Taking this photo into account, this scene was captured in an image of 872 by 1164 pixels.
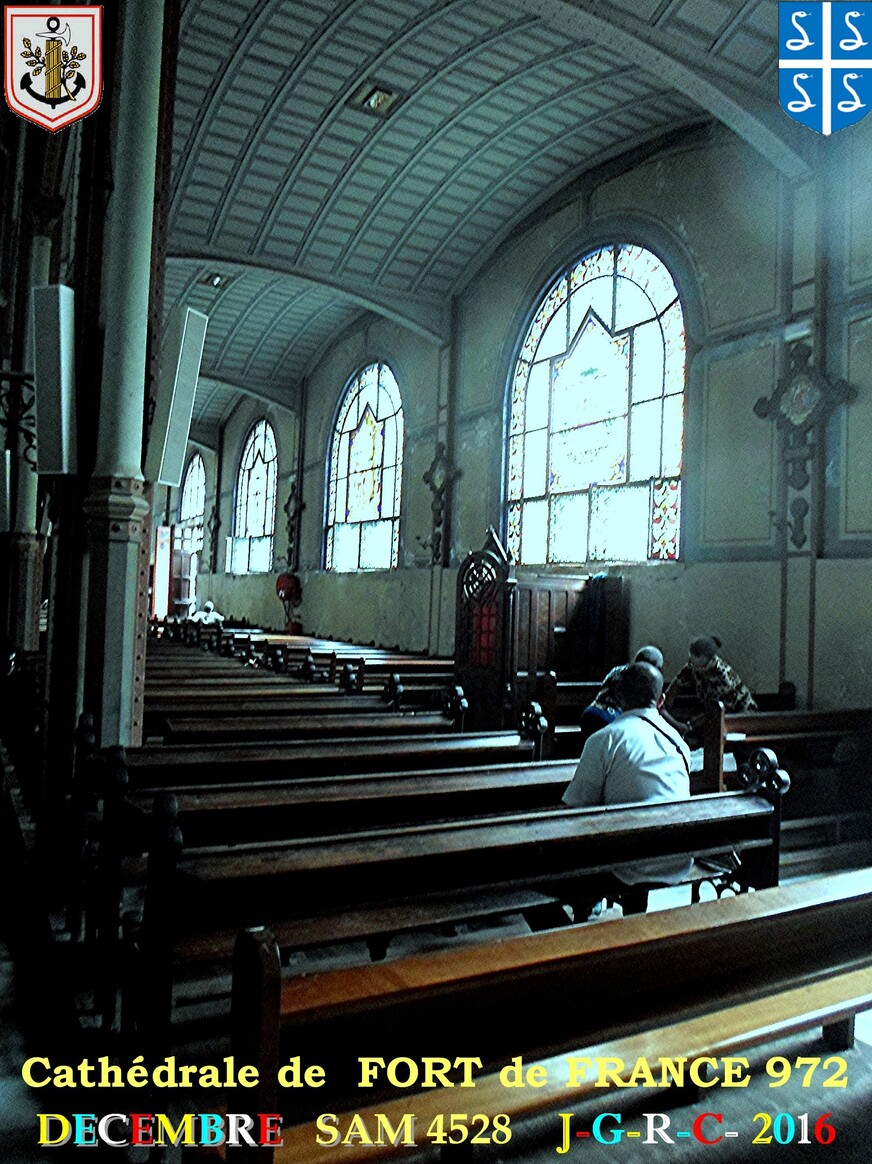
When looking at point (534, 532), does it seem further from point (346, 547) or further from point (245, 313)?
point (245, 313)

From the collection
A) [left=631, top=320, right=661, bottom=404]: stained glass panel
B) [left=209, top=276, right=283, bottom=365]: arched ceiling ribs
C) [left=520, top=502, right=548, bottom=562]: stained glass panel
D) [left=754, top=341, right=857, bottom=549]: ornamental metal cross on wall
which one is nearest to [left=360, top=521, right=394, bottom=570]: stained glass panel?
[left=520, top=502, right=548, bottom=562]: stained glass panel

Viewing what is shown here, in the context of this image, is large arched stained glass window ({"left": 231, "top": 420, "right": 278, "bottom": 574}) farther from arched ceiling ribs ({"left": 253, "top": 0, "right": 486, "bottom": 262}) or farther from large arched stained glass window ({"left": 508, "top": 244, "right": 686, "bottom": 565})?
large arched stained glass window ({"left": 508, "top": 244, "right": 686, "bottom": 565})

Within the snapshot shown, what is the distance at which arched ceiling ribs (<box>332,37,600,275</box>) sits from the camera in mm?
8664

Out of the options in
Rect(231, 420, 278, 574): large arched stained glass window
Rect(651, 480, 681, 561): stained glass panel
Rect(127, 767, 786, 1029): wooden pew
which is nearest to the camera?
Rect(127, 767, 786, 1029): wooden pew

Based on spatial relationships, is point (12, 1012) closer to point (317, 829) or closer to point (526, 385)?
point (317, 829)

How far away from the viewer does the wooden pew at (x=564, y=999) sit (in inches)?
56.7

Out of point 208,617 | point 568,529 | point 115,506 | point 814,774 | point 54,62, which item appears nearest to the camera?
point 115,506

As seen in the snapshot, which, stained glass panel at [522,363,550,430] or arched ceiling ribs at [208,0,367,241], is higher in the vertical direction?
arched ceiling ribs at [208,0,367,241]

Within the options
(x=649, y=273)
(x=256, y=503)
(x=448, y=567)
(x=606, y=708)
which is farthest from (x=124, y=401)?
(x=256, y=503)

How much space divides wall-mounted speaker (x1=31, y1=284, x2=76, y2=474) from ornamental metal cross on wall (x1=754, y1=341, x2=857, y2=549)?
18.7ft

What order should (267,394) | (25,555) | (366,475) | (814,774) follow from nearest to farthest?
(814,774), (25,555), (366,475), (267,394)

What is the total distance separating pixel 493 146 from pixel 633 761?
8.47 metres

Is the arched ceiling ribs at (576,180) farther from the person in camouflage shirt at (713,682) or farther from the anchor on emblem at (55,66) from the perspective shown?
the anchor on emblem at (55,66)

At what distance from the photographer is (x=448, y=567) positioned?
1238 cm
